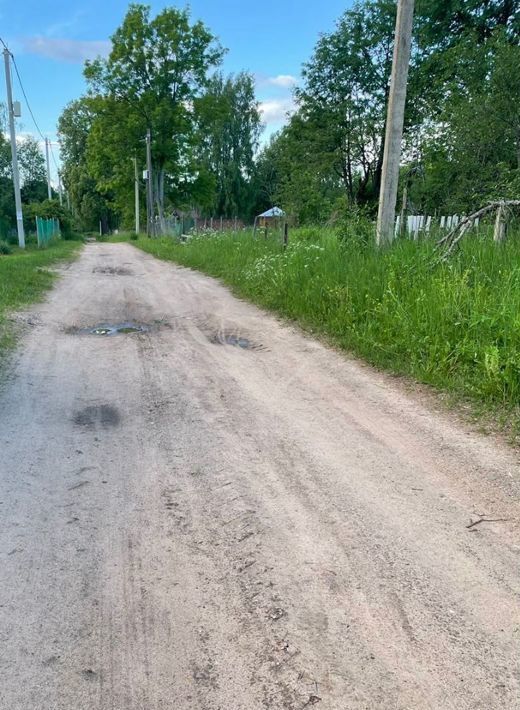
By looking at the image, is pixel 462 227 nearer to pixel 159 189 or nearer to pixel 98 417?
pixel 98 417

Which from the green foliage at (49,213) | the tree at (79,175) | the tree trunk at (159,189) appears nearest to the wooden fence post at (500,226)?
the tree trunk at (159,189)

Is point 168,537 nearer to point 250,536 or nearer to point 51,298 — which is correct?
point 250,536

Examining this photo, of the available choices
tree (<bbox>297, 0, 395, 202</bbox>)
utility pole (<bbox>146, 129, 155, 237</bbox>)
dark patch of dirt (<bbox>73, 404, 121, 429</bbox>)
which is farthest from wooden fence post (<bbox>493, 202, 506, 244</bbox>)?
utility pole (<bbox>146, 129, 155, 237</bbox>)

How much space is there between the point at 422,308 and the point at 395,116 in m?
4.13

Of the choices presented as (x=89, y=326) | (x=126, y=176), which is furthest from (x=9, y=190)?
(x=89, y=326)

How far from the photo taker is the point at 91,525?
8.13 feet

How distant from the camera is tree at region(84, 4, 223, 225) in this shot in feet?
117

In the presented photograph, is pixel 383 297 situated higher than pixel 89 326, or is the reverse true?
pixel 383 297

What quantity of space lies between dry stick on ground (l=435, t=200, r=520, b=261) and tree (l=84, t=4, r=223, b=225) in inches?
1246

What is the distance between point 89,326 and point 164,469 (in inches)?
176

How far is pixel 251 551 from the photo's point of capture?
2301mm

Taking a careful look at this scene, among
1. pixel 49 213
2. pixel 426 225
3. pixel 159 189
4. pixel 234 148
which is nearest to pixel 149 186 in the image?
pixel 159 189

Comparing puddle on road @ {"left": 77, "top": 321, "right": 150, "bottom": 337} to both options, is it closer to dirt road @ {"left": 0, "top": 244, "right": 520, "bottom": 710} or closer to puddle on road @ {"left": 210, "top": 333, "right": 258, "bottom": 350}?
puddle on road @ {"left": 210, "top": 333, "right": 258, "bottom": 350}

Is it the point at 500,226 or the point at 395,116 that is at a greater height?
the point at 395,116
